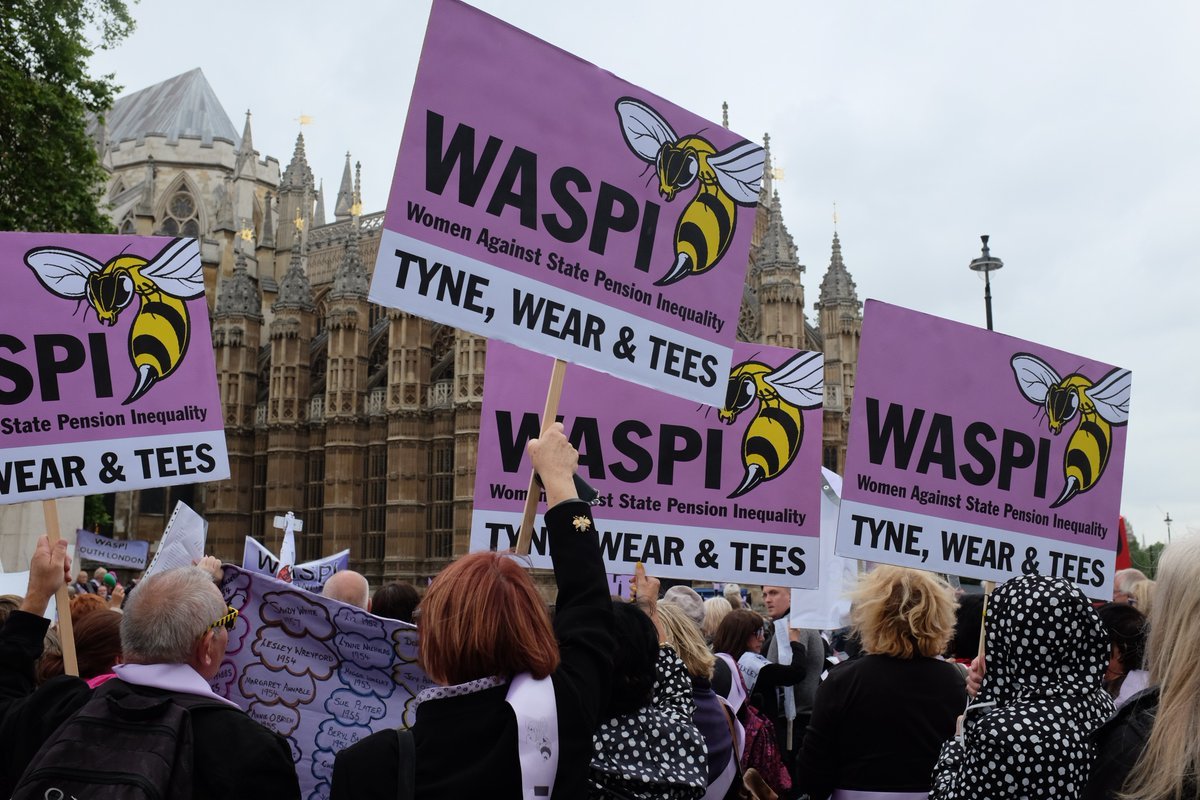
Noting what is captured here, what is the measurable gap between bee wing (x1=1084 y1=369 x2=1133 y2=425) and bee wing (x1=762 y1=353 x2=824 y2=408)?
1.34 metres

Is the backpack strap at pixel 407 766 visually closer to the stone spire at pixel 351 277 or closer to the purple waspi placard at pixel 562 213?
the purple waspi placard at pixel 562 213

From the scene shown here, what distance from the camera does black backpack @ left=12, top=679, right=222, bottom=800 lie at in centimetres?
248

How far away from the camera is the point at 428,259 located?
11.9 feet

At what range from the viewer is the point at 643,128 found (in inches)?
165

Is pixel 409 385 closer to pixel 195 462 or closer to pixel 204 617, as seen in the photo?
pixel 195 462

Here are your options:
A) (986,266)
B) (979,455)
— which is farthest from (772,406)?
(986,266)

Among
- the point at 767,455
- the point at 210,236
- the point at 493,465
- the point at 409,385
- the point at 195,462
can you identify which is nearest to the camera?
the point at 195,462

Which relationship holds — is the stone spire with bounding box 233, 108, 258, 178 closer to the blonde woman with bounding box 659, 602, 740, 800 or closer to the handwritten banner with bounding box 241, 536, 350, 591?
the handwritten banner with bounding box 241, 536, 350, 591

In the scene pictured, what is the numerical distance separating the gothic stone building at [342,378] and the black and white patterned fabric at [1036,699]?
87.3 feet

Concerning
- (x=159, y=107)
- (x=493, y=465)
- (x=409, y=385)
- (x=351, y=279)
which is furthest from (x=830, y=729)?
(x=159, y=107)

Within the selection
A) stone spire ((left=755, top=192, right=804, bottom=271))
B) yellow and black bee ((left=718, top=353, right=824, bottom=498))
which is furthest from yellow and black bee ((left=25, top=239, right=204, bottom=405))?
stone spire ((left=755, top=192, right=804, bottom=271))

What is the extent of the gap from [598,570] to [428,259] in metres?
1.43

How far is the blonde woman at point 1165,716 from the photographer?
A: 1981mm

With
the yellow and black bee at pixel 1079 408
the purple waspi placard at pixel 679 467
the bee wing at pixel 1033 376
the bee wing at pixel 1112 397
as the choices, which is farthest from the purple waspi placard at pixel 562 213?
the bee wing at pixel 1112 397
